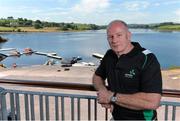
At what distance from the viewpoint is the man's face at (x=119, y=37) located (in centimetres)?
202

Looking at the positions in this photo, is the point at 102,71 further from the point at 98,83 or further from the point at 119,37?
the point at 119,37

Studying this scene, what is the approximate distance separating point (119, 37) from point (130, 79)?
0.28 meters

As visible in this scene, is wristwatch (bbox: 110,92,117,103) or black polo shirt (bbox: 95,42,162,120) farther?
wristwatch (bbox: 110,92,117,103)

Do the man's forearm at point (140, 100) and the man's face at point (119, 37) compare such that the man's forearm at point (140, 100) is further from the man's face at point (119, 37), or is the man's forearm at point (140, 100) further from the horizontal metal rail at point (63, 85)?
the horizontal metal rail at point (63, 85)

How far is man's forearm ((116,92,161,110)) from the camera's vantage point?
1.96 m

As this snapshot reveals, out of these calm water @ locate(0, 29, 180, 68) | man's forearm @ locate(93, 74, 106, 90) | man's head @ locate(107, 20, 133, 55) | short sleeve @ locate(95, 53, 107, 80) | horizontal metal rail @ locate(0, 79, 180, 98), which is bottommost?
calm water @ locate(0, 29, 180, 68)

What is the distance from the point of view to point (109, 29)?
81.0 inches

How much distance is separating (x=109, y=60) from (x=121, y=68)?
0.63ft

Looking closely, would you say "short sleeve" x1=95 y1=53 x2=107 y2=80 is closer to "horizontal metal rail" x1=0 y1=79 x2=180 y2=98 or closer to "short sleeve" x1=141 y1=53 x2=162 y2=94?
"short sleeve" x1=141 y1=53 x2=162 y2=94

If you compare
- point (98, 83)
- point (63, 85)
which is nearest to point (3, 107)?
point (63, 85)

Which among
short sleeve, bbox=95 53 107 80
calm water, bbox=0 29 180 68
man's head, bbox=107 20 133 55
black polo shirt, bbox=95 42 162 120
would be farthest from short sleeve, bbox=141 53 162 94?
calm water, bbox=0 29 180 68

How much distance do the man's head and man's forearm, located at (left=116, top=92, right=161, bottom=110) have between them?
0.94 feet

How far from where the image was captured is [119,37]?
2.02 meters

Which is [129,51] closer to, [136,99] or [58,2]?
[136,99]
